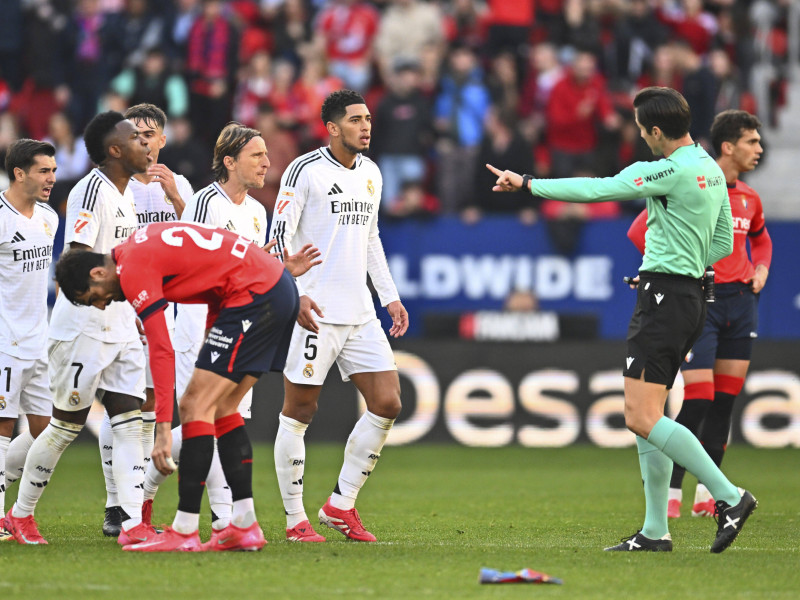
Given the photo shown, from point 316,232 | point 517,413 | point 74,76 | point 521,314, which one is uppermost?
point 74,76

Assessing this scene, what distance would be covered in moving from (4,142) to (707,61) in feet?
33.0

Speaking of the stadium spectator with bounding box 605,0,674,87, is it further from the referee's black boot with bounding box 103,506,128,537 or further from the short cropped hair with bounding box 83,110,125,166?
the referee's black boot with bounding box 103,506,128,537

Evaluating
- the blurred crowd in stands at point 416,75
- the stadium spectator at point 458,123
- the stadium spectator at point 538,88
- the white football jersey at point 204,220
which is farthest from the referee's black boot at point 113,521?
the stadium spectator at point 538,88

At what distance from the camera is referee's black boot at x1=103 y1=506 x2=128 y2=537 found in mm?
8508

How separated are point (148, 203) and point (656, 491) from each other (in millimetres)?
3915

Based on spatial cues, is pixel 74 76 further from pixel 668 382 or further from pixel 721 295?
pixel 668 382

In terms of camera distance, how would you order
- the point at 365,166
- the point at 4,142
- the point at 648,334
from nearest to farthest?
the point at 648,334, the point at 365,166, the point at 4,142

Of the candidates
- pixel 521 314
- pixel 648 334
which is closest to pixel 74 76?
pixel 521 314

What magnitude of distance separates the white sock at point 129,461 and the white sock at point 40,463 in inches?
10.0

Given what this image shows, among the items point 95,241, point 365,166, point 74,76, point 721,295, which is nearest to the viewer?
point 95,241

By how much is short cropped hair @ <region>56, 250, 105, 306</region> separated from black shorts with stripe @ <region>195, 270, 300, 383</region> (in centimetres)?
74

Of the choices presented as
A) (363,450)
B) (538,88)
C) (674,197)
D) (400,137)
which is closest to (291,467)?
(363,450)

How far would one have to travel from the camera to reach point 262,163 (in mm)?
8484

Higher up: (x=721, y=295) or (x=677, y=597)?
(x=721, y=295)
